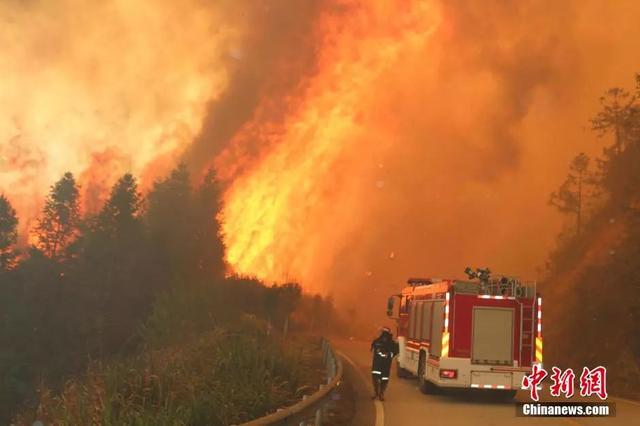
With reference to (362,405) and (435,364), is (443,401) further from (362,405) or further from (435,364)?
(362,405)

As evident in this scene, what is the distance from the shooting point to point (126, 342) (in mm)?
62625

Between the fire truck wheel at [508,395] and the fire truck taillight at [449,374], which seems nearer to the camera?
the fire truck taillight at [449,374]

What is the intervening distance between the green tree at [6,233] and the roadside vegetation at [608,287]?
2291 inches

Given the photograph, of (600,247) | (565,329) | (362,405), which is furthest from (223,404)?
(600,247)

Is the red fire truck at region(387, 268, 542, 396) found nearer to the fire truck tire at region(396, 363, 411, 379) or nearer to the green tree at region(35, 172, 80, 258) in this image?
the fire truck tire at region(396, 363, 411, 379)

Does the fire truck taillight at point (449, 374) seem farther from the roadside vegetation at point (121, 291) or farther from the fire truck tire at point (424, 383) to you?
the roadside vegetation at point (121, 291)

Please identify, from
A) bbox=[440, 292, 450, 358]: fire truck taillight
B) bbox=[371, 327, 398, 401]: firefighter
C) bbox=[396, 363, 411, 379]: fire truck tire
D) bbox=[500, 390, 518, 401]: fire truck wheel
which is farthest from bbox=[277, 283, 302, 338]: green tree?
bbox=[440, 292, 450, 358]: fire truck taillight

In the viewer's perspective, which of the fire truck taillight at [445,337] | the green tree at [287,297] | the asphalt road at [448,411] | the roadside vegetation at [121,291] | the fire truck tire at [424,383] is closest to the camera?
the asphalt road at [448,411]

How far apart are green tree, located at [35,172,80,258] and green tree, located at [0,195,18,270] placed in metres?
4.52

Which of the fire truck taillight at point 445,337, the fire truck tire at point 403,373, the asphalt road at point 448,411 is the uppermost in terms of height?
the fire truck taillight at point 445,337

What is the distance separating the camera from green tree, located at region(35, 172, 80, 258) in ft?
271

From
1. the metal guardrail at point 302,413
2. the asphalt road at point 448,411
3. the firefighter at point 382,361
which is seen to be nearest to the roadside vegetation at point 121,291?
the asphalt road at point 448,411

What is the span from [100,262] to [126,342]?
15077mm

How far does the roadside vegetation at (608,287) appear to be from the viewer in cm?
2886
